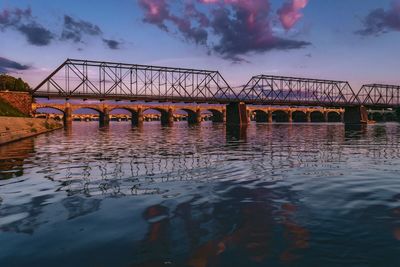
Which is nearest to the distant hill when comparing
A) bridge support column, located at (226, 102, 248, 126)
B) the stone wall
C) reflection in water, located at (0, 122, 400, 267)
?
the stone wall

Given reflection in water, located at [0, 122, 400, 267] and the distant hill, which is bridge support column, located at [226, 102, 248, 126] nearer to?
the distant hill

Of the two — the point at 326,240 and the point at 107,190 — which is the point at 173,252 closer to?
the point at 326,240

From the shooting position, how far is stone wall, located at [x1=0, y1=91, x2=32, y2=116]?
119m

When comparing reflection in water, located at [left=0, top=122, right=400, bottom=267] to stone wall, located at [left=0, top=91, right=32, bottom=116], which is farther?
stone wall, located at [left=0, top=91, right=32, bottom=116]

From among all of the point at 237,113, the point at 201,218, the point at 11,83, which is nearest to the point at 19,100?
the point at 11,83

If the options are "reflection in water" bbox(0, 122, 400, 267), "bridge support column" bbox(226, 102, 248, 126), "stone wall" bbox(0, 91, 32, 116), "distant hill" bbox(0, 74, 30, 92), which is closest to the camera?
"reflection in water" bbox(0, 122, 400, 267)

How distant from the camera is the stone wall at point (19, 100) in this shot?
11875 centimetres

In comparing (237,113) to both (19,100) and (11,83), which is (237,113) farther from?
(11,83)

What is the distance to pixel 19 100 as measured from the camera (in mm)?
121562

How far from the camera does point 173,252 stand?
835cm

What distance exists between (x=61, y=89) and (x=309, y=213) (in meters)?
143

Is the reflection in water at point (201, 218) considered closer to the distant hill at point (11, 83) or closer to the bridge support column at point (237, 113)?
the distant hill at point (11, 83)

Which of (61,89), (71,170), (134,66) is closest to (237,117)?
(134,66)

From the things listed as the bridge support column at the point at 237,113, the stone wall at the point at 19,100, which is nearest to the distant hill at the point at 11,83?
the stone wall at the point at 19,100
